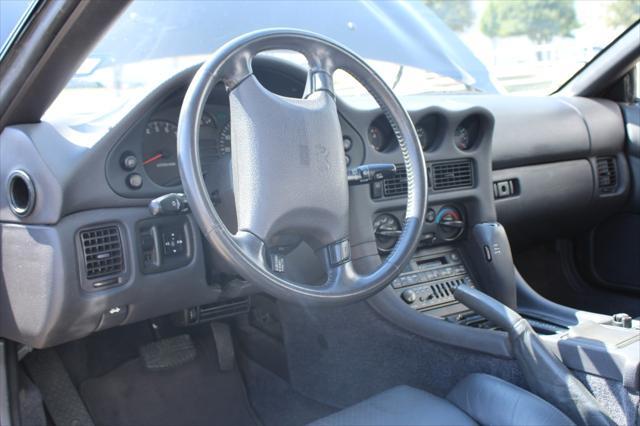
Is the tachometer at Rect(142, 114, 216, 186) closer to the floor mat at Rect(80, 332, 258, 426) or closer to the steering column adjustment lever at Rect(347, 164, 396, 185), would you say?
the steering column adjustment lever at Rect(347, 164, 396, 185)

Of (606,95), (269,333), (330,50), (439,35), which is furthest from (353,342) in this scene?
(439,35)

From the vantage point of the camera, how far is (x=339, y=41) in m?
2.05

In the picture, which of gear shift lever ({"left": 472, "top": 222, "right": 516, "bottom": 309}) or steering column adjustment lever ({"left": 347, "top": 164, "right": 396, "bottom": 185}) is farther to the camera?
gear shift lever ({"left": 472, "top": 222, "right": 516, "bottom": 309})

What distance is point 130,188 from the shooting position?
1653 millimetres

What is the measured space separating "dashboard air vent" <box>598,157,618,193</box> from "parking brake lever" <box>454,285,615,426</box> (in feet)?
4.75

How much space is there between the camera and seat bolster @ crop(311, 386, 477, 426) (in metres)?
1.48

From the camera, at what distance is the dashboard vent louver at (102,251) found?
1585mm

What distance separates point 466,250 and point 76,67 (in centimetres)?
141

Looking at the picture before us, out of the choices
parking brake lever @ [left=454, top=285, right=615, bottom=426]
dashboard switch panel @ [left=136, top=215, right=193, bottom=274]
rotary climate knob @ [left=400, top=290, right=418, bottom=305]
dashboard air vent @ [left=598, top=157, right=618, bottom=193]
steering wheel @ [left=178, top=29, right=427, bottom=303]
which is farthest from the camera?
dashboard air vent @ [left=598, top=157, right=618, bottom=193]

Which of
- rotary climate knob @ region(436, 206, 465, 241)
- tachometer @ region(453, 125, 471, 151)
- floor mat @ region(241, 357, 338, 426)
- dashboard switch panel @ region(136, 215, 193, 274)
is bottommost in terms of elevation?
floor mat @ region(241, 357, 338, 426)

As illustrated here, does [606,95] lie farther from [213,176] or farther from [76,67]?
[76,67]

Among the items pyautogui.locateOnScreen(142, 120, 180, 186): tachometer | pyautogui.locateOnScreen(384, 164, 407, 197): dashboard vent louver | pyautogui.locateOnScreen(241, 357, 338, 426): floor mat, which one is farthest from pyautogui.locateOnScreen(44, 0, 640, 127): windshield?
pyautogui.locateOnScreen(241, 357, 338, 426): floor mat

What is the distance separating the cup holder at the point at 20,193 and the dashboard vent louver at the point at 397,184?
1010 millimetres

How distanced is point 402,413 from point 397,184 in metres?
0.78
